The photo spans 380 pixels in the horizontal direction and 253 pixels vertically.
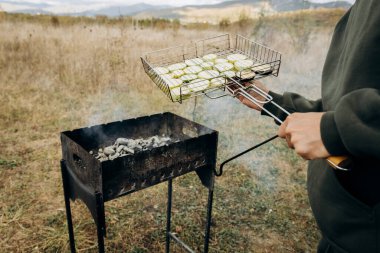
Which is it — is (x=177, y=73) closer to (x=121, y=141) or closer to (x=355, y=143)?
(x=121, y=141)

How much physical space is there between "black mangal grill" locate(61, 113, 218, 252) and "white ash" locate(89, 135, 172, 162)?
15 cm

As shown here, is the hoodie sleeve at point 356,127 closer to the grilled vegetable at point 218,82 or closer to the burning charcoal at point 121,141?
the grilled vegetable at point 218,82

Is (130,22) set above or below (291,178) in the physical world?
above

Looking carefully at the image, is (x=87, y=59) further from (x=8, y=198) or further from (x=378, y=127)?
(x=378, y=127)

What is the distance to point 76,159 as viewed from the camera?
221cm

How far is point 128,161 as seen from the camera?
6.46ft

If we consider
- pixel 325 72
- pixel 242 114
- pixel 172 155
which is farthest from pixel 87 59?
pixel 325 72

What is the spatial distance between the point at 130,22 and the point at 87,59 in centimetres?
386

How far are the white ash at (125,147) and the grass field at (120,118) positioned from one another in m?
1.37

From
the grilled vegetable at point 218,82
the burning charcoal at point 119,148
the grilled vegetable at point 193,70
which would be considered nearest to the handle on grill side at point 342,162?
the grilled vegetable at point 218,82

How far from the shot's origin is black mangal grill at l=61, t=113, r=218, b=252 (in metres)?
1.94

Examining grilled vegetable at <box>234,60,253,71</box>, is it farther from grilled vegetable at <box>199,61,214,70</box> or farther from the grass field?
the grass field

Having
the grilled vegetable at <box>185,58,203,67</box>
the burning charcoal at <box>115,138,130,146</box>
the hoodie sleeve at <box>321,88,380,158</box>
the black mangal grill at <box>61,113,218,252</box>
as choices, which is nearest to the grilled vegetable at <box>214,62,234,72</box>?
the grilled vegetable at <box>185,58,203,67</box>

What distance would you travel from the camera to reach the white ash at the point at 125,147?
2369mm
